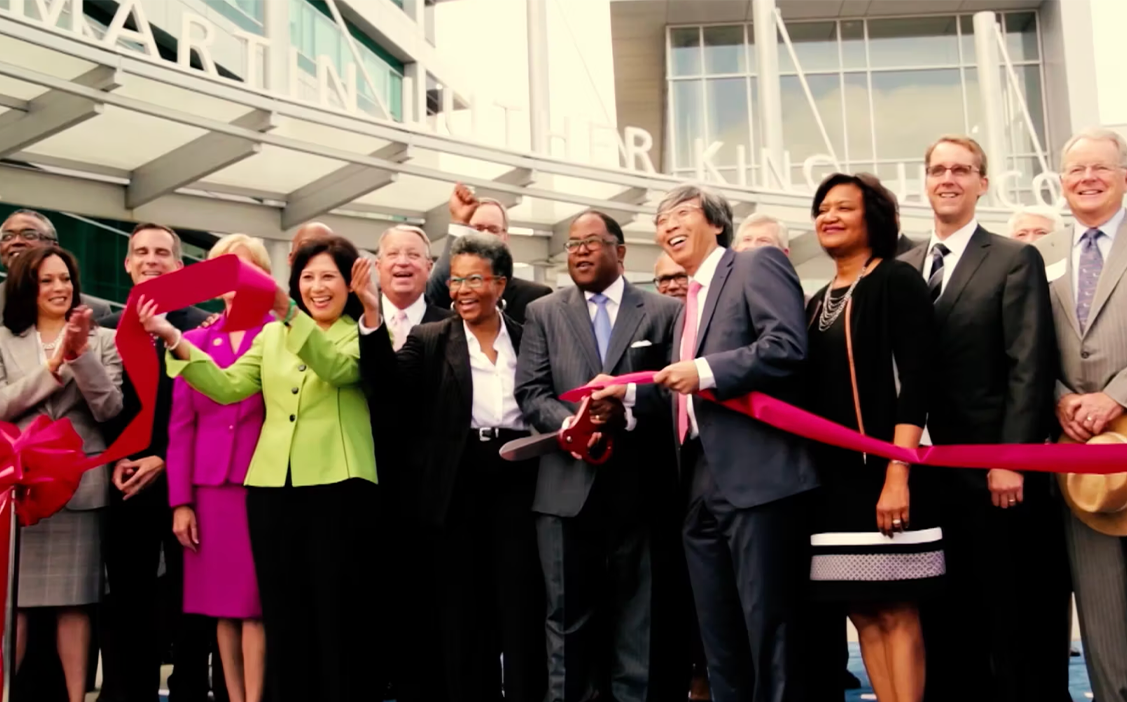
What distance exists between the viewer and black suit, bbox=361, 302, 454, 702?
439 cm

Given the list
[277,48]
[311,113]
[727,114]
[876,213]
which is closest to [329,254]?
[876,213]

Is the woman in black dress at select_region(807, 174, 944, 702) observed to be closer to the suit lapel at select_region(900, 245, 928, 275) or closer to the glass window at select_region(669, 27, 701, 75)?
the suit lapel at select_region(900, 245, 928, 275)

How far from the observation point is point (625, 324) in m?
4.21

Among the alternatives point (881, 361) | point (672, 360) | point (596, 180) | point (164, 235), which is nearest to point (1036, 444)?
point (881, 361)

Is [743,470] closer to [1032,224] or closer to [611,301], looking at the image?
[611,301]

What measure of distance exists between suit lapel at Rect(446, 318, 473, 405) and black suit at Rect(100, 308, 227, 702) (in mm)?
1421

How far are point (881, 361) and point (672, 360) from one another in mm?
802

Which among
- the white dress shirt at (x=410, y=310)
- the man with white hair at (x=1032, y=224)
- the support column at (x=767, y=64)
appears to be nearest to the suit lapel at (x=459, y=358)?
the white dress shirt at (x=410, y=310)

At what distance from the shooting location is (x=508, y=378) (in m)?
4.38

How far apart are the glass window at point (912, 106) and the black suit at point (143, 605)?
20114 millimetres

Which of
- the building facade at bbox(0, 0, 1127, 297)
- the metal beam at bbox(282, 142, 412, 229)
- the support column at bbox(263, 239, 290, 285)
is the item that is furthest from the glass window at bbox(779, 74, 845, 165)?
the support column at bbox(263, 239, 290, 285)

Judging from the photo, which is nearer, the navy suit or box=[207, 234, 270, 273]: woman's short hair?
the navy suit

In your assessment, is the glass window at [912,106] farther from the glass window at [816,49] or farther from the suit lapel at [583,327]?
the suit lapel at [583,327]

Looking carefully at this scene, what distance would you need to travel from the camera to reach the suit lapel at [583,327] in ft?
13.6
